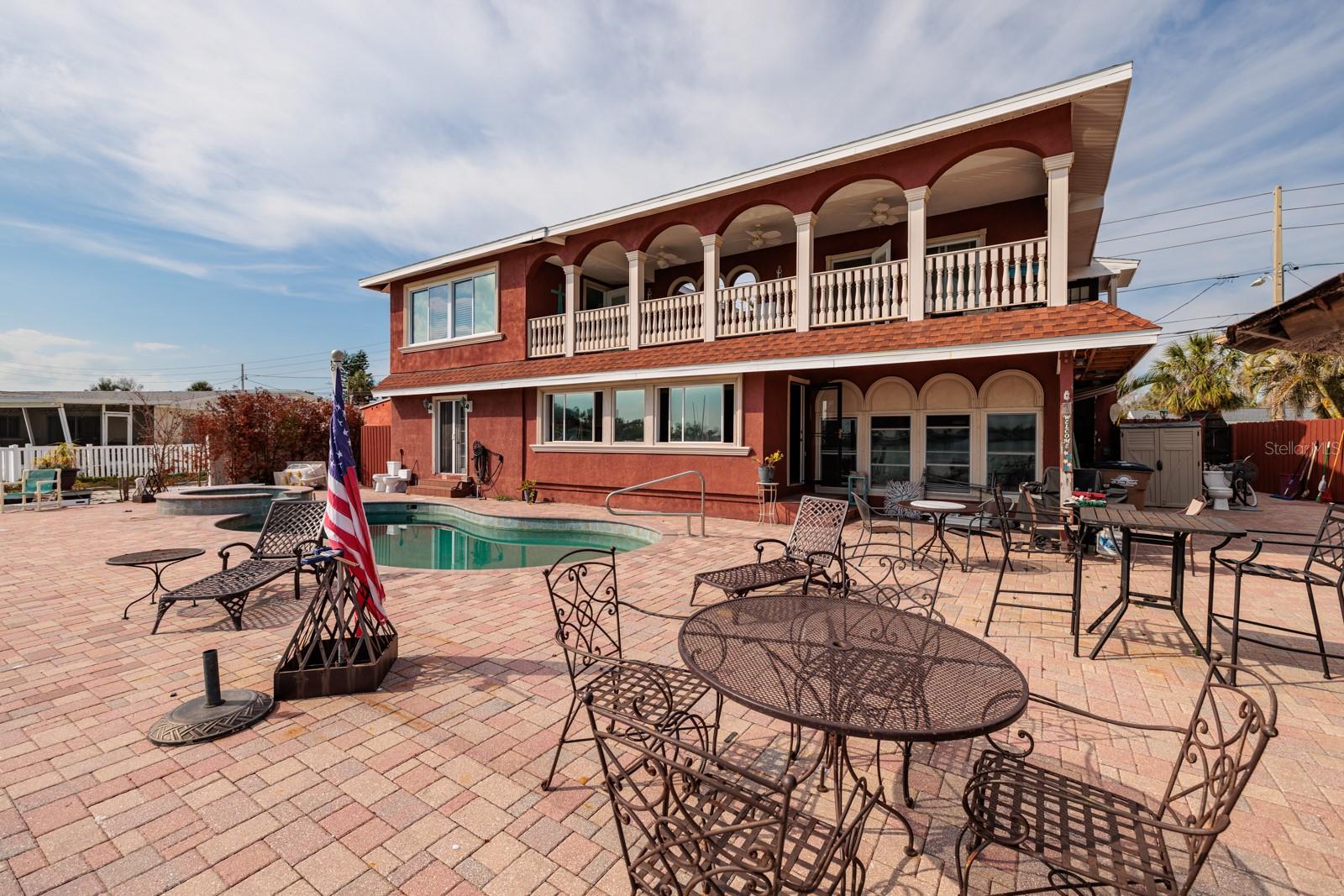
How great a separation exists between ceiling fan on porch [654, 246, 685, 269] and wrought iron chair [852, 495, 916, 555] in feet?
27.0

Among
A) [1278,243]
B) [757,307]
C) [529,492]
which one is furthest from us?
[1278,243]

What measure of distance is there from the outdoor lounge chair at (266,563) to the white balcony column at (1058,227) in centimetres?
976

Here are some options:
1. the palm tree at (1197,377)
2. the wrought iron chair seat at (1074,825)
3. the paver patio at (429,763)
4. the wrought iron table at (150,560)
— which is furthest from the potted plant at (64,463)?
the palm tree at (1197,377)

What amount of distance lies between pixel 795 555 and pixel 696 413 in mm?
6348

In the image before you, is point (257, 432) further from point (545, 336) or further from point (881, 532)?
point (881, 532)

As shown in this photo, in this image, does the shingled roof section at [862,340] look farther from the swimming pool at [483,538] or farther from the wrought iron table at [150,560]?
the wrought iron table at [150,560]

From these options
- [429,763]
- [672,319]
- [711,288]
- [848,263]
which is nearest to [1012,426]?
[848,263]

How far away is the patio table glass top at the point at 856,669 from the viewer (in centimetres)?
181

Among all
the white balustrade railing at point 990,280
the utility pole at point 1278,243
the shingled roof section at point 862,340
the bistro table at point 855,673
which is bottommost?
the bistro table at point 855,673

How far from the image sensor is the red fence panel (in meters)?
17.1

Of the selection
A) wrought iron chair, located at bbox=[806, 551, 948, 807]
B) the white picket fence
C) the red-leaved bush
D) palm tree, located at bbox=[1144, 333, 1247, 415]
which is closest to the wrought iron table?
wrought iron chair, located at bbox=[806, 551, 948, 807]

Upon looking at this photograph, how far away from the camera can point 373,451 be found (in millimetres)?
17531

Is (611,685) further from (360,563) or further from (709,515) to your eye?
(709,515)

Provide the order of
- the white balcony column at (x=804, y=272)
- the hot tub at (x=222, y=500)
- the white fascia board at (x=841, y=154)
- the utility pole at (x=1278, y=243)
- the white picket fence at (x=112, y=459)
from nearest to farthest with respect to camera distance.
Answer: the white fascia board at (x=841, y=154), the white balcony column at (x=804, y=272), the hot tub at (x=222, y=500), the white picket fence at (x=112, y=459), the utility pole at (x=1278, y=243)
